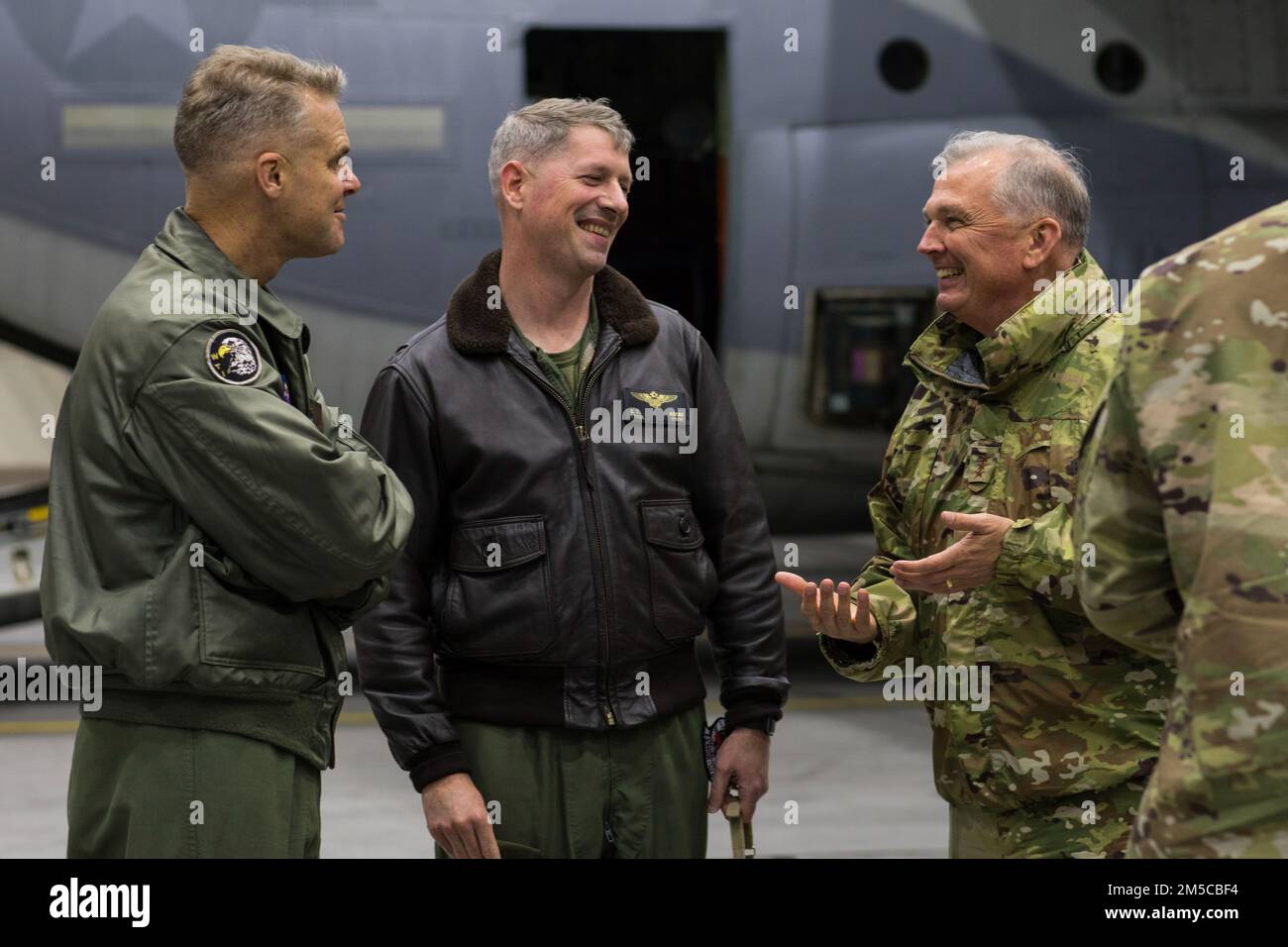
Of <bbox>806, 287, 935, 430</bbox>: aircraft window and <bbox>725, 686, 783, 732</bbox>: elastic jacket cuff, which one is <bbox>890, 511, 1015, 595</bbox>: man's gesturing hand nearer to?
<bbox>725, 686, 783, 732</bbox>: elastic jacket cuff

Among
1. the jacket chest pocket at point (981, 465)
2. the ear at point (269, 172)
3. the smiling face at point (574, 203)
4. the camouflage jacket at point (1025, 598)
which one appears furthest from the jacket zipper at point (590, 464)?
the jacket chest pocket at point (981, 465)

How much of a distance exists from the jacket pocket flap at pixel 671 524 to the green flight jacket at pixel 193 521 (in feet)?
1.87

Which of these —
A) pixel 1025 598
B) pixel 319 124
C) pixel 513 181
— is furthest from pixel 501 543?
pixel 1025 598

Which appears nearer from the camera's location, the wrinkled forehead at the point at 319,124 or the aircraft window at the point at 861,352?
the wrinkled forehead at the point at 319,124

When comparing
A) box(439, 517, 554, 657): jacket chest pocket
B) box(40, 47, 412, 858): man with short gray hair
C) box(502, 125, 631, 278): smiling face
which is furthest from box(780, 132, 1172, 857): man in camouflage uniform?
box(40, 47, 412, 858): man with short gray hair

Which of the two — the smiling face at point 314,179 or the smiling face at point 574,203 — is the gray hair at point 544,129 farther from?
the smiling face at point 314,179

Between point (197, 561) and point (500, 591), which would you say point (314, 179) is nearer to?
point (197, 561)

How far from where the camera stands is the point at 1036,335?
2.76m

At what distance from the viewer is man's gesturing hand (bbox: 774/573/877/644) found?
2771mm

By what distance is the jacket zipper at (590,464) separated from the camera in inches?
112

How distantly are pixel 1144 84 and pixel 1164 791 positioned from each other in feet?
20.3

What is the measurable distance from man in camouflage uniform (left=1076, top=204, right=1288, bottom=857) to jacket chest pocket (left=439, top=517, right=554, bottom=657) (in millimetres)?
1315

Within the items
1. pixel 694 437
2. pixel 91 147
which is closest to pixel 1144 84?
pixel 91 147
